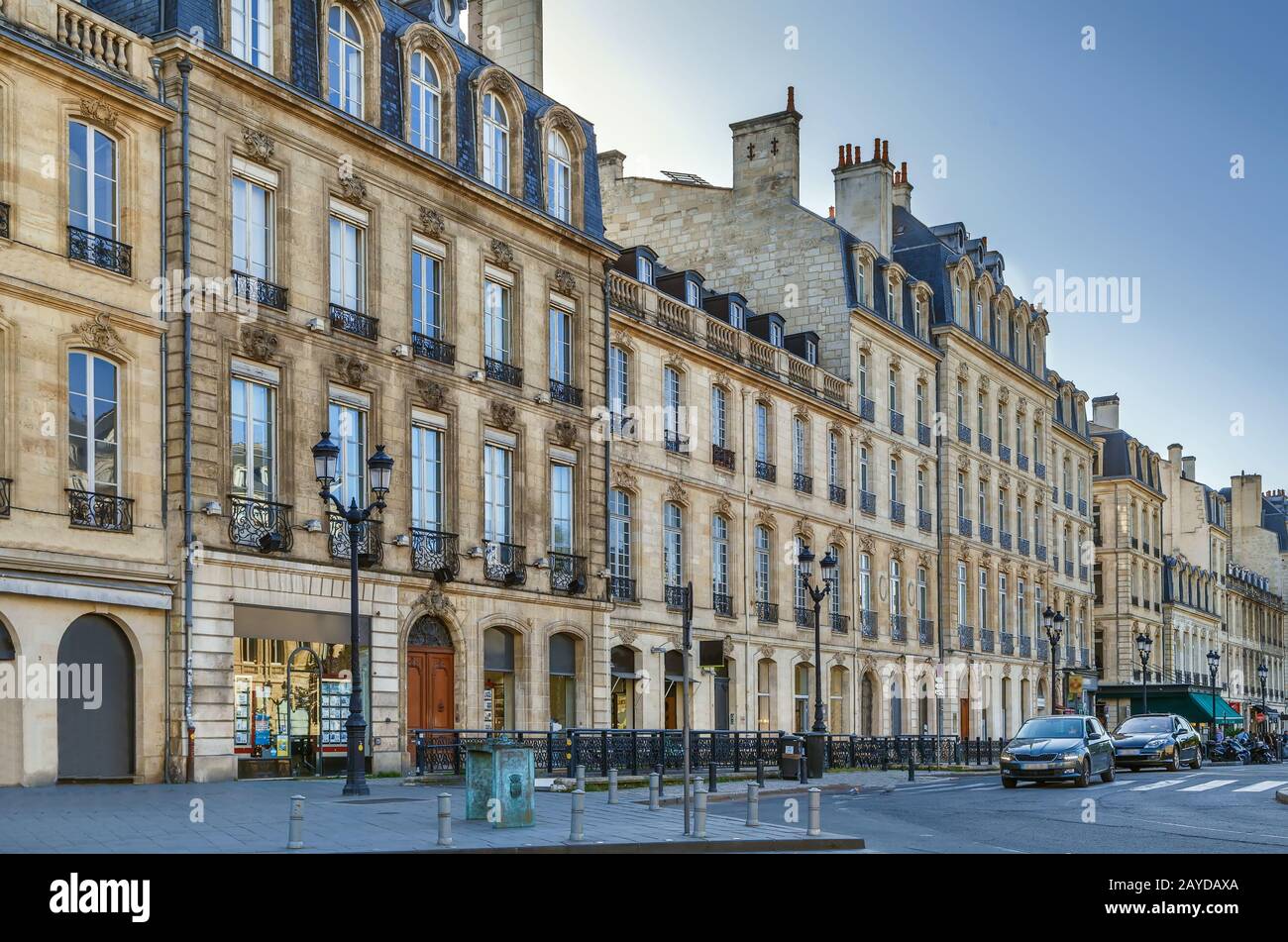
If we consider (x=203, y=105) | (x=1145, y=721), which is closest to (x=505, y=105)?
(x=203, y=105)

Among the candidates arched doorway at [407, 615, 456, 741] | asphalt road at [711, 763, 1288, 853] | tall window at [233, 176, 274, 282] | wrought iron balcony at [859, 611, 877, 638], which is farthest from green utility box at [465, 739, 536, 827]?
wrought iron balcony at [859, 611, 877, 638]

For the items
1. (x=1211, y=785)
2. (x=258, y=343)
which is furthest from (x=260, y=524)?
(x=1211, y=785)

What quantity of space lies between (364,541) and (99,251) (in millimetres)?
6915

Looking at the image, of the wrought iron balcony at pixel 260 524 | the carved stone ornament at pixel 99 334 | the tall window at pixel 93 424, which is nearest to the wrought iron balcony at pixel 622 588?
the wrought iron balcony at pixel 260 524

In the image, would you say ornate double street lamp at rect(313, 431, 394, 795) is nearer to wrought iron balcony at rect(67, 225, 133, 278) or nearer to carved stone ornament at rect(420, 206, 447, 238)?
wrought iron balcony at rect(67, 225, 133, 278)

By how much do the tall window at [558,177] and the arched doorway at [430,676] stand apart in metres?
9.39

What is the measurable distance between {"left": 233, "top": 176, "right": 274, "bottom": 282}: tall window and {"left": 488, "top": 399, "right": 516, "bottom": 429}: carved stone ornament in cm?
623

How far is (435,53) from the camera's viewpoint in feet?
101

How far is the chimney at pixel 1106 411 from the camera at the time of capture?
86438 mm

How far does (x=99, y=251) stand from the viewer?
23922 mm

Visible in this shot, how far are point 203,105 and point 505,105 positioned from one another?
8.70 metres

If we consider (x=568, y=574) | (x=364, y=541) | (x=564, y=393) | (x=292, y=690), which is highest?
(x=564, y=393)

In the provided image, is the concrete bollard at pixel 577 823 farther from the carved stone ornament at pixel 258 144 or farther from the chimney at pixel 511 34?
the chimney at pixel 511 34

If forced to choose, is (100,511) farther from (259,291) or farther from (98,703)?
(259,291)
